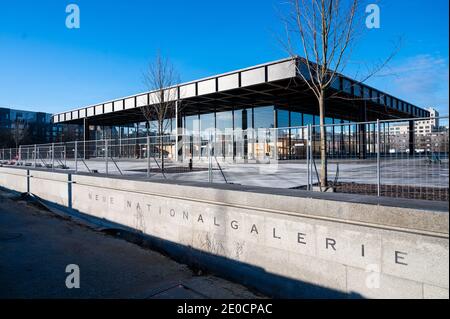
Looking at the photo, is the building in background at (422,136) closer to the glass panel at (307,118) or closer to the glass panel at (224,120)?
the glass panel at (224,120)

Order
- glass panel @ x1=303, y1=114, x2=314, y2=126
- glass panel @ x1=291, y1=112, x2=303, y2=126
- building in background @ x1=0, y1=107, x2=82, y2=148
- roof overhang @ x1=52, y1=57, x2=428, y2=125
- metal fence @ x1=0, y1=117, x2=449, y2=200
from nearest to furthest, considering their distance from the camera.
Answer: metal fence @ x1=0, y1=117, x2=449, y2=200 → roof overhang @ x1=52, y1=57, x2=428, y2=125 → glass panel @ x1=291, y1=112, x2=303, y2=126 → glass panel @ x1=303, y1=114, x2=314, y2=126 → building in background @ x1=0, y1=107, x2=82, y2=148

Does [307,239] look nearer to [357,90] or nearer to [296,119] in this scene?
[357,90]

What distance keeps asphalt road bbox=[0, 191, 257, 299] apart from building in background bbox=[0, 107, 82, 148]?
5242 centimetres

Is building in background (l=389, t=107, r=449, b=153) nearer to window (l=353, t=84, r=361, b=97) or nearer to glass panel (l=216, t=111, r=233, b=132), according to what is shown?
window (l=353, t=84, r=361, b=97)

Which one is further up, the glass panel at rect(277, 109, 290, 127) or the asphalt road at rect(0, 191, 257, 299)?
the glass panel at rect(277, 109, 290, 127)

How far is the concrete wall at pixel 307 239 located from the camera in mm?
3652

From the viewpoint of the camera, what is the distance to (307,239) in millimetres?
4645

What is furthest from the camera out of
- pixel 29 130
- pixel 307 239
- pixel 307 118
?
pixel 29 130

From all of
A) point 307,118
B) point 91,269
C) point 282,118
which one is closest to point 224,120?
point 282,118

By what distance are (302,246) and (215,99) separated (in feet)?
79.9

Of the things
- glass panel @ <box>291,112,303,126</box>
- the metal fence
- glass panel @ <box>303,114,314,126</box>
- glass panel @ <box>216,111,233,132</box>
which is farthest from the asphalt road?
glass panel @ <box>303,114,314,126</box>

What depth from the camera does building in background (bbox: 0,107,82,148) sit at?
198ft

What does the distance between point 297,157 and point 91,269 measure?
21.9 feet

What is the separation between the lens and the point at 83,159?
14336mm
